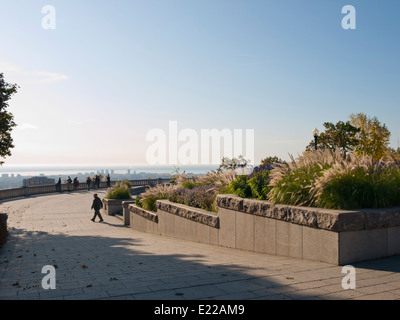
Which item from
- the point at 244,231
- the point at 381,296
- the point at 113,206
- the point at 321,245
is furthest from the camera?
the point at 113,206

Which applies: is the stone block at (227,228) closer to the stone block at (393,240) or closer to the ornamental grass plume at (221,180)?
the ornamental grass plume at (221,180)

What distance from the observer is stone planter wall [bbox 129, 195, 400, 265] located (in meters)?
5.92

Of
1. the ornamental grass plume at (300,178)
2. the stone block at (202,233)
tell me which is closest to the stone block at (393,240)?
the ornamental grass plume at (300,178)

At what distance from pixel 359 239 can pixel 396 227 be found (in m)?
0.91

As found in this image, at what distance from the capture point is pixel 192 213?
35.3 feet

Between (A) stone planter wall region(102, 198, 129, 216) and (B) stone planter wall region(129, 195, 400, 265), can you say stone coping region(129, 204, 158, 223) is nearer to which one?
(B) stone planter wall region(129, 195, 400, 265)

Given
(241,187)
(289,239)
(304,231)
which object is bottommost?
(289,239)

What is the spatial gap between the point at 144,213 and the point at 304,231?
977cm

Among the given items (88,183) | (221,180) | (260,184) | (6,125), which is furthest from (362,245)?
(88,183)

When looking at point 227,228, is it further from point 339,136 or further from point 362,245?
point 339,136

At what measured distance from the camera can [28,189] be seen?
119 ft

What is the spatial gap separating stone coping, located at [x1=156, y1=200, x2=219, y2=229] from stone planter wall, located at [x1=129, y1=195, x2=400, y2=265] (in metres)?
0.04

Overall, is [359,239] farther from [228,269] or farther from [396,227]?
[228,269]

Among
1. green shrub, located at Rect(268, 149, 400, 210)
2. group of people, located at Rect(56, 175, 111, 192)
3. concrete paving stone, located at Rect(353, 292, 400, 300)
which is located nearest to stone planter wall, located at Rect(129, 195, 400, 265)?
green shrub, located at Rect(268, 149, 400, 210)
